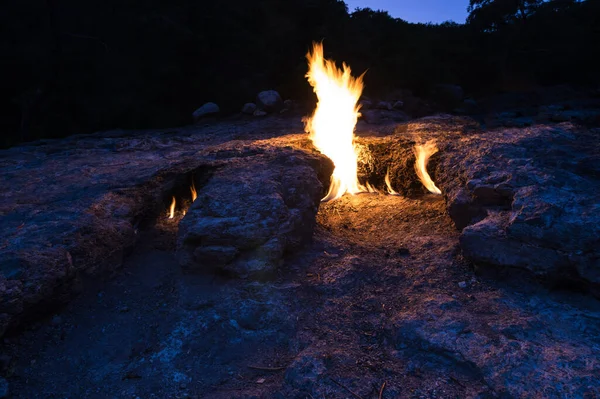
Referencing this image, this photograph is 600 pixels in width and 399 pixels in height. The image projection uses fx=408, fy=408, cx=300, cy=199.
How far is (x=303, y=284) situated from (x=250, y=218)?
0.77m

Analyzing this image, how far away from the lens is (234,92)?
40.8 feet

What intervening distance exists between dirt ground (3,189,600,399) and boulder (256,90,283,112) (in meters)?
8.12

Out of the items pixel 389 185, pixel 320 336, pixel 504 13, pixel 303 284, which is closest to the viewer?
pixel 320 336

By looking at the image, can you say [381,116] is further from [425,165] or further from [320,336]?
[320,336]

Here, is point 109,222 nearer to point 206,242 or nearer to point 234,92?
point 206,242

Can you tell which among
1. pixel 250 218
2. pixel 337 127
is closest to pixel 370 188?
pixel 337 127

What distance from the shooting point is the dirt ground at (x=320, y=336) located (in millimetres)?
2516

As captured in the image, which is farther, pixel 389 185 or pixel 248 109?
pixel 248 109

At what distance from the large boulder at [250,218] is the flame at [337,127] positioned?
1.14m

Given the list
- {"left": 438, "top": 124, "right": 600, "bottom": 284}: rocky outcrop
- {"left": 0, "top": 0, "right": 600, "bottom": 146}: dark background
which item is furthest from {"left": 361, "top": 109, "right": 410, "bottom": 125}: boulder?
{"left": 438, "top": 124, "right": 600, "bottom": 284}: rocky outcrop

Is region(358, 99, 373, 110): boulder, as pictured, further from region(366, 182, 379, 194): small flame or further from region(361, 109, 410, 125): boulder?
region(366, 182, 379, 194): small flame

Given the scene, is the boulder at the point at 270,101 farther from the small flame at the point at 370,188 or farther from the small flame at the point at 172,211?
the small flame at the point at 172,211

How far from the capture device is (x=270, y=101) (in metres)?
11.5

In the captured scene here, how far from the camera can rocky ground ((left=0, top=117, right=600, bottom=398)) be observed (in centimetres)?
263
